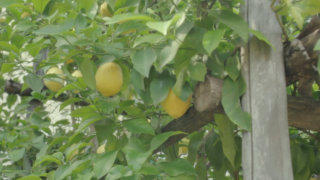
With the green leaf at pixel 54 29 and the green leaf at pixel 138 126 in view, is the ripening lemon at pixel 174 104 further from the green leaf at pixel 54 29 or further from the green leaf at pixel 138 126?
the green leaf at pixel 54 29

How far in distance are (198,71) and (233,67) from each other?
82 mm

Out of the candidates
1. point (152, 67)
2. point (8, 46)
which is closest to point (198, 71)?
point (152, 67)

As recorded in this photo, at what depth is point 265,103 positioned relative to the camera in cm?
82

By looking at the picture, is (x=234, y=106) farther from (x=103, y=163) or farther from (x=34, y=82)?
(x=34, y=82)

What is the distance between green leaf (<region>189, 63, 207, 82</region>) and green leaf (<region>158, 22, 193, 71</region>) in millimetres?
83

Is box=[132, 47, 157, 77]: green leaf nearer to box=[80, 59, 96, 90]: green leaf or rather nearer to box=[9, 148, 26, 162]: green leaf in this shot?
box=[80, 59, 96, 90]: green leaf

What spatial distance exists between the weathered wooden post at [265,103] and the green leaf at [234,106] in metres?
0.02

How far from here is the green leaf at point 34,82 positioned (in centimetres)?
116

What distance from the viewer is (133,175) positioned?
0.83 metres

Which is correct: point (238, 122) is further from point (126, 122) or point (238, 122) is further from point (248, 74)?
point (126, 122)

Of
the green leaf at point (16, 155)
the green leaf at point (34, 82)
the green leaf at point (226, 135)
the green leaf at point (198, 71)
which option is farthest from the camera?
the green leaf at point (16, 155)

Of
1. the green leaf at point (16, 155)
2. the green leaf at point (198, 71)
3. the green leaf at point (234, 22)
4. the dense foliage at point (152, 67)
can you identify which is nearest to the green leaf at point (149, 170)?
the dense foliage at point (152, 67)

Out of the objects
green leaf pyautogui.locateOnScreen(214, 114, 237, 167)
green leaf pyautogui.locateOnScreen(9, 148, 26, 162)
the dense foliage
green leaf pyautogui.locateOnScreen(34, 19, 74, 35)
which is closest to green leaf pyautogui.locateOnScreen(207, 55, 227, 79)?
the dense foliage

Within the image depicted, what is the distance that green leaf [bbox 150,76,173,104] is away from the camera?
0.88m
